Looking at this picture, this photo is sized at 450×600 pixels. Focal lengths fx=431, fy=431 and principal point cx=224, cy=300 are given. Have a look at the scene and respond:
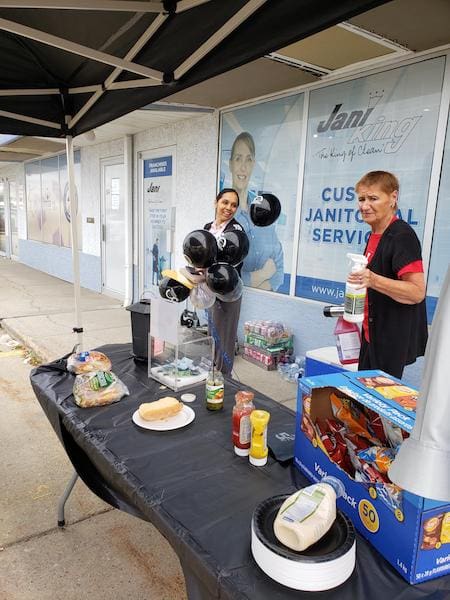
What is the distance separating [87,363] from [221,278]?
834 millimetres

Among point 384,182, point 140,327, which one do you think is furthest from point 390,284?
point 140,327

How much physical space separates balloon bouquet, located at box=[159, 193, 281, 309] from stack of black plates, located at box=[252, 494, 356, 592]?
1.43 metres

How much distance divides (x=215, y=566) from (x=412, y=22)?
3.02 metres

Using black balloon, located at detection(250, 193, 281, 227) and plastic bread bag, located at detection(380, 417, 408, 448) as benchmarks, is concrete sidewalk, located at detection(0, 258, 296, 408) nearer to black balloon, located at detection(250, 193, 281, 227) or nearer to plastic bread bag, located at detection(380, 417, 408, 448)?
black balloon, located at detection(250, 193, 281, 227)

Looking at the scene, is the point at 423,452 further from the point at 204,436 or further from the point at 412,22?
the point at 412,22

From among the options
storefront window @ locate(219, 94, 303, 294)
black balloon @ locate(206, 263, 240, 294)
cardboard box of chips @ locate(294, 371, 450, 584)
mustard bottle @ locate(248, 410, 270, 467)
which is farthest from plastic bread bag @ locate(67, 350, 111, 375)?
storefront window @ locate(219, 94, 303, 294)

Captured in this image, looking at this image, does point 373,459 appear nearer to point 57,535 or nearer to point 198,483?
point 198,483

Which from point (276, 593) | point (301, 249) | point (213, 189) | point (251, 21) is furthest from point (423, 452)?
point (213, 189)

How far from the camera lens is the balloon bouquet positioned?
2336mm

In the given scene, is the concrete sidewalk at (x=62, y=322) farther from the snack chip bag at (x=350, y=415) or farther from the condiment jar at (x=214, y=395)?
the snack chip bag at (x=350, y=415)

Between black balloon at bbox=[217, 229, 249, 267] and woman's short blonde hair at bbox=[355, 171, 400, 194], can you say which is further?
black balloon at bbox=[217, 229, 249, 267]

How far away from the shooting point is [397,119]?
10.9ft

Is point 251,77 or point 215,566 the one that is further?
point 251,77

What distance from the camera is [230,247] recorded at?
264cm
